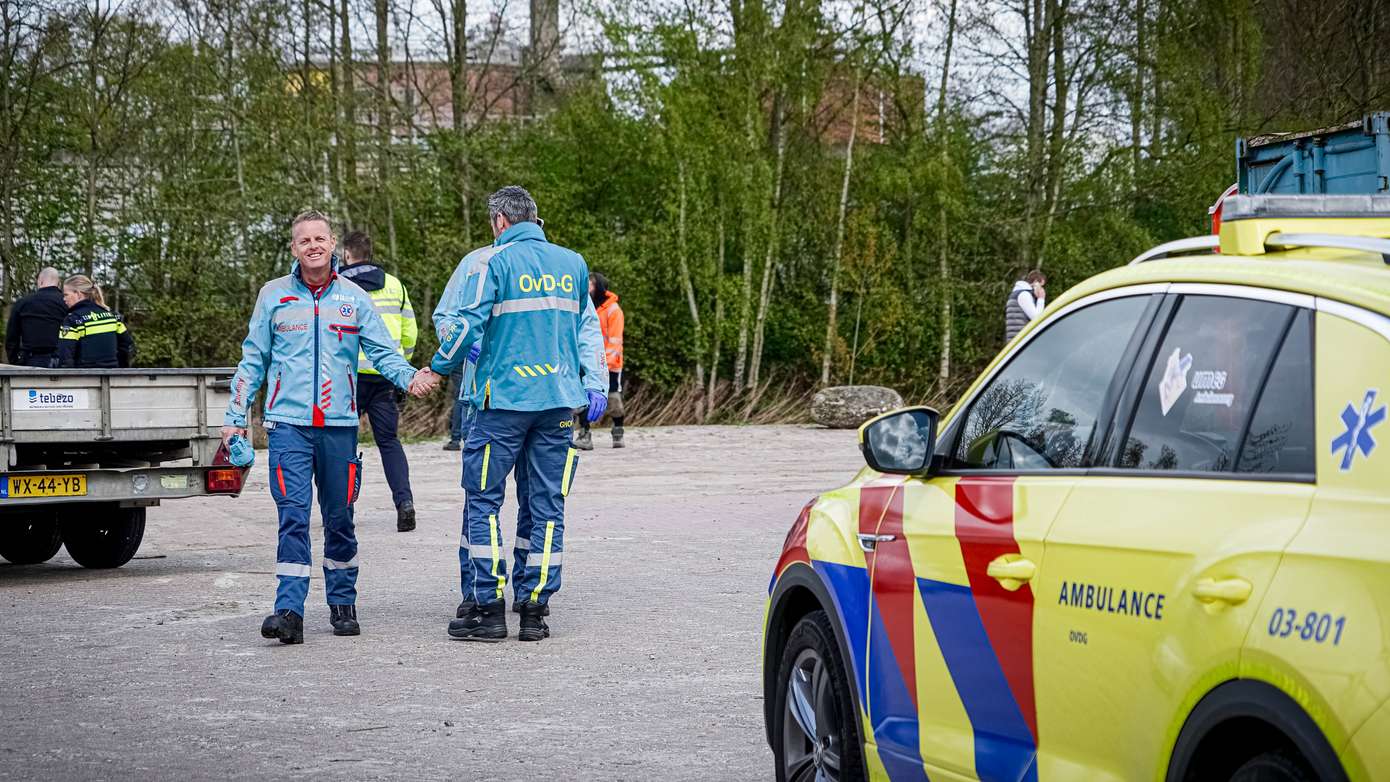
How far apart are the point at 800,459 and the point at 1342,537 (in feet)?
57.1

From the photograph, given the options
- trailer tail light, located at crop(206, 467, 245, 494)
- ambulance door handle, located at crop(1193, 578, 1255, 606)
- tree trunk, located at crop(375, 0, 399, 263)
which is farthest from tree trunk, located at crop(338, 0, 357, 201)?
ambulance door handle, located at crop(1193, 578, 1255, 606)

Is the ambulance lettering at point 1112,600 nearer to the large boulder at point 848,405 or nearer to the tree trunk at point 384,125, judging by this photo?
the large boulder at point 848,405

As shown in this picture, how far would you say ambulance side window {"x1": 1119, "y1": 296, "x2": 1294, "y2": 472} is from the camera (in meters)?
3.12

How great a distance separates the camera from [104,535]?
1151 centimetres

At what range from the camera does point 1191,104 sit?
30.0 metres

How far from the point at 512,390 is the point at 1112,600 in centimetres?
541

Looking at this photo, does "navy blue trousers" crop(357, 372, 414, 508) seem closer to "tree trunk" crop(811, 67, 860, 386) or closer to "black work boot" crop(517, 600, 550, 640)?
"black work boot" crop(517, 600, 550, 640)

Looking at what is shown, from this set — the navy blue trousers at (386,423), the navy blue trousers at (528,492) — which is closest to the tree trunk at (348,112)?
the navy blue trousers at (386,423)

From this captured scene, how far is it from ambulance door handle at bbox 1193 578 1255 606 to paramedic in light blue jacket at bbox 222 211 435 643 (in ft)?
18.8

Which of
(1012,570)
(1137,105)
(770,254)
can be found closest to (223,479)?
(1012,570)

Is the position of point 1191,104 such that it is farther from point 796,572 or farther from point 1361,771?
point 1361,771

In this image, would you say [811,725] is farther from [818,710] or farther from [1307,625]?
[1307,625]

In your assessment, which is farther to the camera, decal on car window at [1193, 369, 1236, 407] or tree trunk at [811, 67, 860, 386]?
tree trunk at [811, 67, 860, 386]

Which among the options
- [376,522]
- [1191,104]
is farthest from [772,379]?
[376,522]
